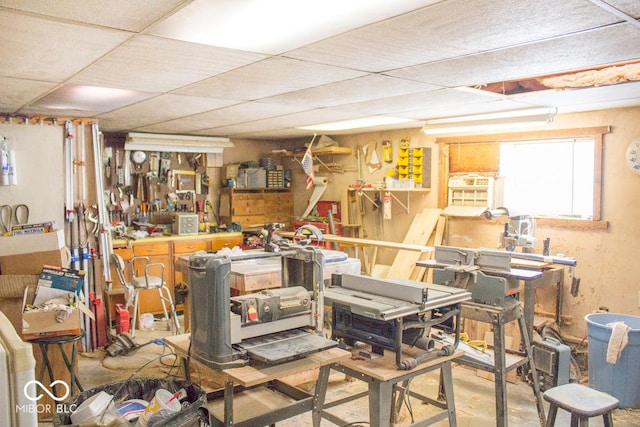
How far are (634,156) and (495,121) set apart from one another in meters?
1.12

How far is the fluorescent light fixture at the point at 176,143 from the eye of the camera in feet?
19.6

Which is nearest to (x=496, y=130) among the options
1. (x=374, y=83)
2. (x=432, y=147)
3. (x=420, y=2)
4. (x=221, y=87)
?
(x=432, y=147)

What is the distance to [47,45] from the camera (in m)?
2.16

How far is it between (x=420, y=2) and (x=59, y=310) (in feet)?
9.49

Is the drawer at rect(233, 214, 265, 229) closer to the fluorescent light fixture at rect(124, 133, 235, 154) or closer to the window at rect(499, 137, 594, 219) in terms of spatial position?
the fluorescent light fixture at rect(124, 133, 235, 154)

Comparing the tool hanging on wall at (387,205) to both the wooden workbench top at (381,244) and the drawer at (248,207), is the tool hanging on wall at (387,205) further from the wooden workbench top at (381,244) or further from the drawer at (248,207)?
the drawer at (248,207)

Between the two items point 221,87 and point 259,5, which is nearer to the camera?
point 259,5

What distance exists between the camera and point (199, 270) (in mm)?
2127

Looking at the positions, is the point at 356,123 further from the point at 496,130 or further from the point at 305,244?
the point at 305,244

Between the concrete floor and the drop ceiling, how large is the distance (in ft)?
5.93

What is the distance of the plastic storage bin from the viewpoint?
1964mm

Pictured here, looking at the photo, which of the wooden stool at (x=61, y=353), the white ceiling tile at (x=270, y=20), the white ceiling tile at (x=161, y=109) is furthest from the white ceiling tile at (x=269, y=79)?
the wooden stool at (x=61, y=353)

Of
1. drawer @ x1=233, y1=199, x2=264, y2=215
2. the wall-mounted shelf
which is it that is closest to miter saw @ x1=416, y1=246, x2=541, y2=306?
the wall-mounted shelf

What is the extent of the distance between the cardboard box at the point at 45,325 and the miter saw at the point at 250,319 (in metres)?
1.49
